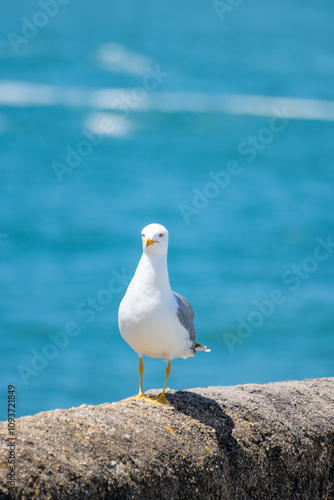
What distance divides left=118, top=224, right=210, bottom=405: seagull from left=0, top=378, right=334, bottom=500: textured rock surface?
0.24 m

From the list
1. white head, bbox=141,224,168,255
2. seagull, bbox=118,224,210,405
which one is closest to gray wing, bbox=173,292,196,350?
seagull, bbox=118,224,210,405

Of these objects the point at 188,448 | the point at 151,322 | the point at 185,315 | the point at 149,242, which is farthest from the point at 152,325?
the point at 188,448

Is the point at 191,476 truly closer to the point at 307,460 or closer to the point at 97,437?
the point at 97,437

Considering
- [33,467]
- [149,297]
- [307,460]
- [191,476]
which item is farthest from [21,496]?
[307,460]

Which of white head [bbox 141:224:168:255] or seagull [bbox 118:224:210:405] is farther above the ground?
white head [bbox 141:224:168:255]

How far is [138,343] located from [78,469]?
515mm

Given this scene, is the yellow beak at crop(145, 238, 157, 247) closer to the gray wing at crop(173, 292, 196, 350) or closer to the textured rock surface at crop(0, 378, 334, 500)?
the gray wing at crop(173, 292, 196, 350)

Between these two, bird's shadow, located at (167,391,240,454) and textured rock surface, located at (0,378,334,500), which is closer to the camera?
textured rock surface, located at (0,378,334,500)

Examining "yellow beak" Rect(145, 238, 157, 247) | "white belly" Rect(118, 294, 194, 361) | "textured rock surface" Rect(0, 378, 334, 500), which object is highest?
"yellow beak" Rect(145, 238, 157, 247)

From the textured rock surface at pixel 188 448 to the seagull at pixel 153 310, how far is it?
241 mm

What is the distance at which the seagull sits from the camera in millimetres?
2074

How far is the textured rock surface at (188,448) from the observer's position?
5.58ft

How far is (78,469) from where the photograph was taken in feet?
5.59

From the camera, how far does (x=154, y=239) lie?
2.09m
